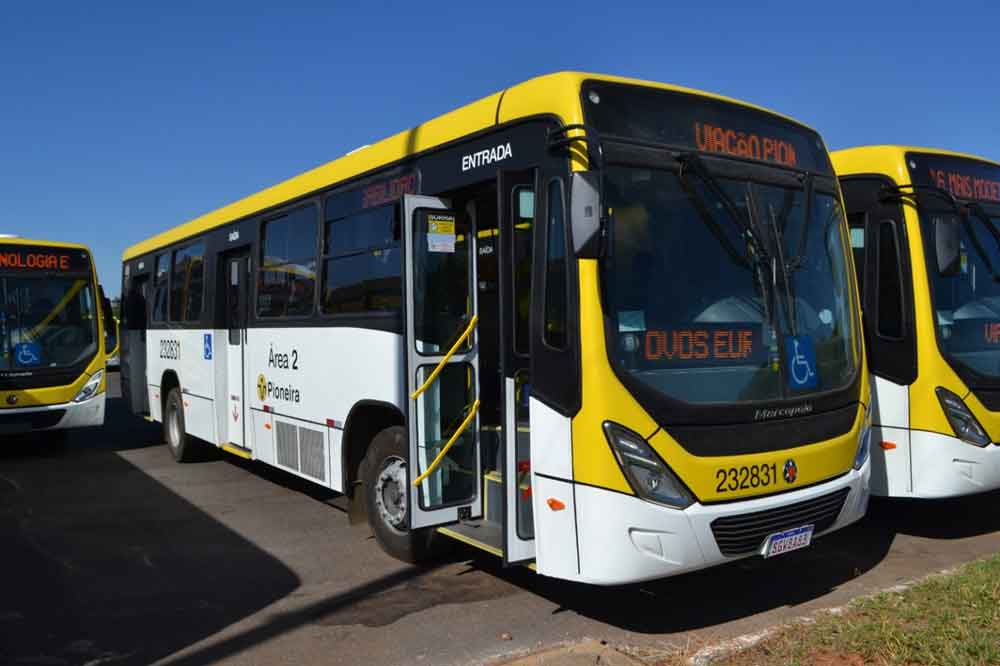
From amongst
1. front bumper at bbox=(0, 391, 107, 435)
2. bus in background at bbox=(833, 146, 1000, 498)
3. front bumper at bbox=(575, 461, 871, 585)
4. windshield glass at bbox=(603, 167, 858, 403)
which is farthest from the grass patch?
front bumper at bbox=(0, 391, 107, 435)

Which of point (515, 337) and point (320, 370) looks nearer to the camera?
point (515, 337)

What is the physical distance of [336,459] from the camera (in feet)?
23.1

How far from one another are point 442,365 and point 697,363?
1755 millimetres

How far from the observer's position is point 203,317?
10.0 metres

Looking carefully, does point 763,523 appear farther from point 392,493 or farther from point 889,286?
point 889,286

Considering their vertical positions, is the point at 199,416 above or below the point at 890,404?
below

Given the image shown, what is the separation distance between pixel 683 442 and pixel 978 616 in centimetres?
177

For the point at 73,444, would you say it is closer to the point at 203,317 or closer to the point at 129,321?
the point at 129,321

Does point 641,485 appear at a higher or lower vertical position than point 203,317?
lower

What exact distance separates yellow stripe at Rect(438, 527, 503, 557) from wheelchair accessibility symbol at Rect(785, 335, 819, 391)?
1.98 m

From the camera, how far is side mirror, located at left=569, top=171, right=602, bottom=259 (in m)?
4.36

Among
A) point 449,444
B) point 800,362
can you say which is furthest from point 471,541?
point 800,362

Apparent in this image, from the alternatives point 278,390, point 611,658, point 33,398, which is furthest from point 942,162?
point 33,398

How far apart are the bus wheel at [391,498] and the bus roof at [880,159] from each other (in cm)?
388
